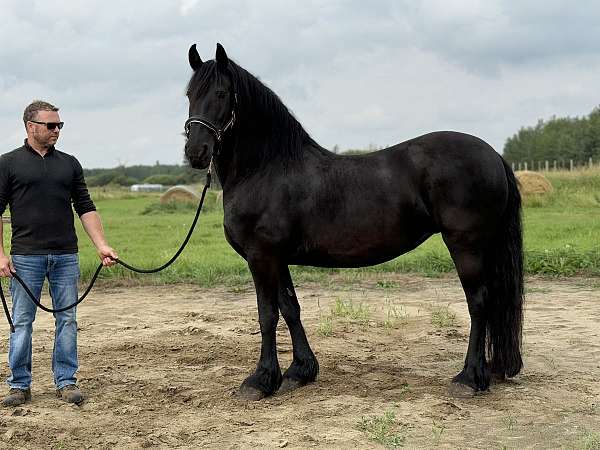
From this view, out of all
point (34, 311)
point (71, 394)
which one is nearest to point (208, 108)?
point (34, 311)

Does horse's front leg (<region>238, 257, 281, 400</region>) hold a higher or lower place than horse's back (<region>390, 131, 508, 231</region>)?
lower

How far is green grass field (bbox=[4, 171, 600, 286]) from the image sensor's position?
10.1 metres

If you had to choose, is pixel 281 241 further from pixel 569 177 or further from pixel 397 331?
pixel 569 177

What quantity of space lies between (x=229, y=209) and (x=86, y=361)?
211 cm

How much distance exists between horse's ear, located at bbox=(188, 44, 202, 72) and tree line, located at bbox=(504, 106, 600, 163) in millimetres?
52144

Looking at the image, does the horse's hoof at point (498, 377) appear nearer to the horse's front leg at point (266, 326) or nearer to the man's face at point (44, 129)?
the horse's front leg at point (266, 326)

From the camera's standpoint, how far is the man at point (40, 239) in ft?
15.6

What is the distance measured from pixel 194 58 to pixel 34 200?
146 cm

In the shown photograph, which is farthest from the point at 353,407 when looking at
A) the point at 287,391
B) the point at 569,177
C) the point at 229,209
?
the point at 569,177

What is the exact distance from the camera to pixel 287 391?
5.17m

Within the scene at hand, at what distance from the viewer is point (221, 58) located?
4.77m

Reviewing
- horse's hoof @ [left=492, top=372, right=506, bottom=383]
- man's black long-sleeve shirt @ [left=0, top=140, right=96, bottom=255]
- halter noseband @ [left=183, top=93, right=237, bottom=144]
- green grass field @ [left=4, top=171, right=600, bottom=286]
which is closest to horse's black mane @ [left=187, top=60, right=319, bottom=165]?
halter noseband @ [left=183, top=93, right=237, bottom=144]

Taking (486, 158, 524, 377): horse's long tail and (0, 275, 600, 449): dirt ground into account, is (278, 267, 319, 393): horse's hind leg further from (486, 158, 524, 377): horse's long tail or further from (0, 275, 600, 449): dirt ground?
(486, 158, 524, 377): horse's long tail

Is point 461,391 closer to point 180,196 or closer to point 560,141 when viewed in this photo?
point 180,196
